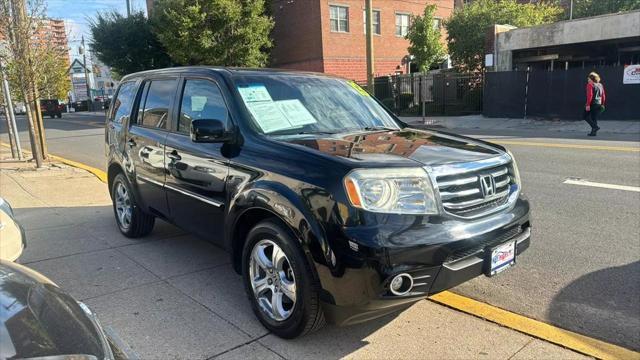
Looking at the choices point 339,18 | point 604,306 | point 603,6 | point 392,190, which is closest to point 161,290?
point 392,190

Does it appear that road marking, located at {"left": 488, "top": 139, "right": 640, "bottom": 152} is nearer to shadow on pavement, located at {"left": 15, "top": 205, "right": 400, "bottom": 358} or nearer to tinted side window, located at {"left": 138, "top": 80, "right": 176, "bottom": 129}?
shadow on pavement, located at {"left": 15, "top": 205, "right": 400, "bottom": 358}

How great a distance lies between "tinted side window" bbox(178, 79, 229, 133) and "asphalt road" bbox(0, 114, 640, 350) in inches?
95.3

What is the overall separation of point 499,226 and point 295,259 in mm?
1305

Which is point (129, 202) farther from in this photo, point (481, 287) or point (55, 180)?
point (55, 180)

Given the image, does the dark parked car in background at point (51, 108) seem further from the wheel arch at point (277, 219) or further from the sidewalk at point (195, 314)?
the wheel arch at point (277, 219)

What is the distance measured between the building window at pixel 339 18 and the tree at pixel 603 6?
→ 22.2 metres

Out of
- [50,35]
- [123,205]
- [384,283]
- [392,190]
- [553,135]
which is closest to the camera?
[384,283]

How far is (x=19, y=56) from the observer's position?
10.1 meters

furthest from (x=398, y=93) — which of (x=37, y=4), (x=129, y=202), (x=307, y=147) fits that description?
(x=307, y=147)

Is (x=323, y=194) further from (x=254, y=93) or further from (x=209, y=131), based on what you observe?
(x=254, y=93)

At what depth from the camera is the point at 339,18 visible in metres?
31.4

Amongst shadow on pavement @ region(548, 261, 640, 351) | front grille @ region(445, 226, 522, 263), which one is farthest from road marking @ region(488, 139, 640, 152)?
front grille @ region(445, 226, 522, 263)

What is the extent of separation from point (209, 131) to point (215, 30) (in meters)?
27.5

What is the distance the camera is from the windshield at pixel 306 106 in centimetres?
373
